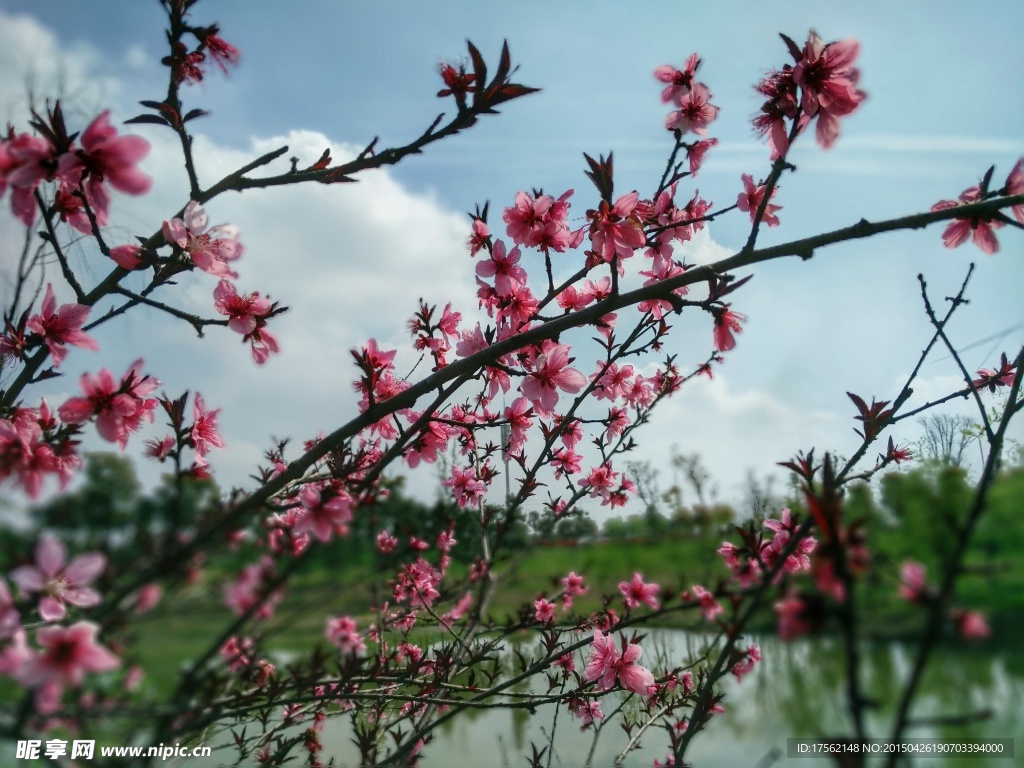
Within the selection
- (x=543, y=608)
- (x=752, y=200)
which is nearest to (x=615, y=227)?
(x=752, y=200)

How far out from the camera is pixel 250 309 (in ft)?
3.98

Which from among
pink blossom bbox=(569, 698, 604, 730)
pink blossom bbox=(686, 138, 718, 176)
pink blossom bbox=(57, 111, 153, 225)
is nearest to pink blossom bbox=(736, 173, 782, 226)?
pink blossom bbox=(686, 138, 718, 176)

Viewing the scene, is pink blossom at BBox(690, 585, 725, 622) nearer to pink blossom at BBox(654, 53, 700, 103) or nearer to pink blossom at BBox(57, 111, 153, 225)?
pink blossom at BBox(57, 111, 153, 225)

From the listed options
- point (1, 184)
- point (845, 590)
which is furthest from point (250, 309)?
point (845, 590)

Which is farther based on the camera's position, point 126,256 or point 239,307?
point 239,307

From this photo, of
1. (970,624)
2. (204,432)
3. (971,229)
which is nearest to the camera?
(970,624)

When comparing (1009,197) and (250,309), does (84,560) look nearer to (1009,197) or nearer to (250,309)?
(250,309)

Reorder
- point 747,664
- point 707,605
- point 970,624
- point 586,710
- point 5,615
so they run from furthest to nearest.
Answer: point 586,710 < point 747,664 < point 707,605 < point 5,615 < point 970,624

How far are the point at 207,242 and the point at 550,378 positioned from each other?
719 millimetres

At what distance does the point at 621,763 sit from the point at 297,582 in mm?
1425

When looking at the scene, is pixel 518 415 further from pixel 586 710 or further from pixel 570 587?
pixel 570 587

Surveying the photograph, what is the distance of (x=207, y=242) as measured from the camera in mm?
1076

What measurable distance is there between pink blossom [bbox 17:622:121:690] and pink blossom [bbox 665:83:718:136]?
1521 millimetres

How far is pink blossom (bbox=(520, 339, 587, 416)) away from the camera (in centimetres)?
123
